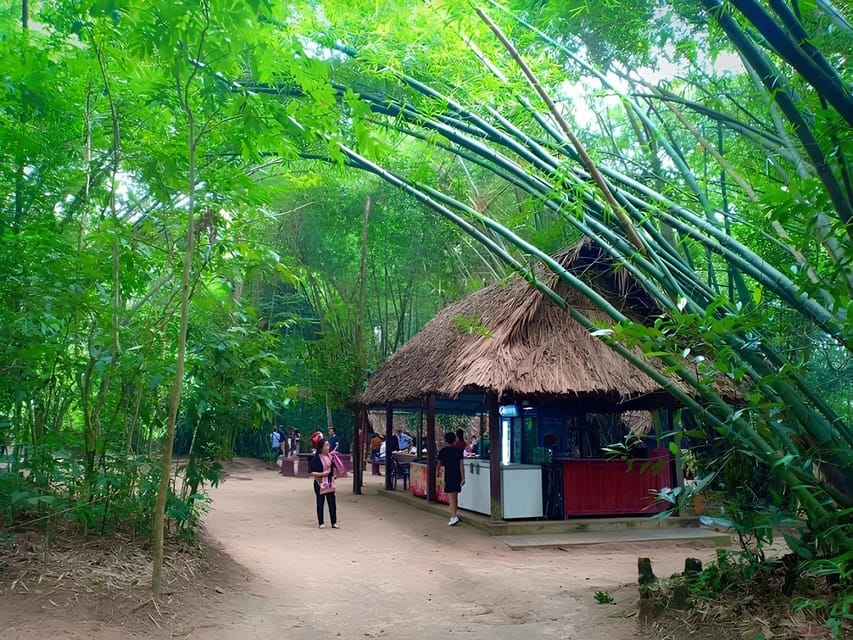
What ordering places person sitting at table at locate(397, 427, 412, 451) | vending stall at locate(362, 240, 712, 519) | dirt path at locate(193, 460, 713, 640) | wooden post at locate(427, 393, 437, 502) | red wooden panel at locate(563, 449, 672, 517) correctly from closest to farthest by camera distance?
dirt path at locate(193, 460, 713, 640), vending stall at locate(362, 240, 712, 519), red wooden panel at locate(563, 449, 672, 517), wooden post at locate(427, 393, 437, 502), person sitting at table at locate(397, 427, 412, 451)

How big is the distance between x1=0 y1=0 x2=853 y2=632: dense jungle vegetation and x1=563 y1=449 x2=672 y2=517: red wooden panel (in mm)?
3612

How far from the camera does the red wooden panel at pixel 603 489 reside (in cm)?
861

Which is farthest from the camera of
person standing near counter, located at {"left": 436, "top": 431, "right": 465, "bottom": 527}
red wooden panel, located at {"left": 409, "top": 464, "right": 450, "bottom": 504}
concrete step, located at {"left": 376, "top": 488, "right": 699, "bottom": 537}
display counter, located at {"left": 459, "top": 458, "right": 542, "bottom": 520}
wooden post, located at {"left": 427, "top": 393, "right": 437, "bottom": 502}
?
red wooden panel, located at {"left": 409, "top": 464, "right": 450, "bottom": 504}

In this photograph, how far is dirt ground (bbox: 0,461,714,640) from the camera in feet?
12.9

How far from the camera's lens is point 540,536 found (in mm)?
7914

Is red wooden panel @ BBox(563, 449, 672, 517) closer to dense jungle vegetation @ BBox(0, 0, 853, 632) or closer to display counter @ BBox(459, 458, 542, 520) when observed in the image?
display counter @ BBox(459, 458, 542, 520)

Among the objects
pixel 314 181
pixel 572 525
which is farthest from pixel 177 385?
pixel 572 525

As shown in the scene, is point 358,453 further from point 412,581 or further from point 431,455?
point 412,581

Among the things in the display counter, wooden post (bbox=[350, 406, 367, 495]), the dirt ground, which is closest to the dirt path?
the dirt ground

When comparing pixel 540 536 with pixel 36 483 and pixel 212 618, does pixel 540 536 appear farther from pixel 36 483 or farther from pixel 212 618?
pixel 36 483

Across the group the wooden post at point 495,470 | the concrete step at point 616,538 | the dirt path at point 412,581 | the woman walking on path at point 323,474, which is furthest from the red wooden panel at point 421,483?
the concrete step at point 616,538

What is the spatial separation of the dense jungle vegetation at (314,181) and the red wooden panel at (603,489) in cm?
361

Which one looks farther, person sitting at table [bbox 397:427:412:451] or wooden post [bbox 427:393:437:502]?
person sitting at table [bbox 397:427:412:451]

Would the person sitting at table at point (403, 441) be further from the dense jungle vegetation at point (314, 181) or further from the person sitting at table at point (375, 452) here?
the dense jungle vegetation at point (314, 181)
